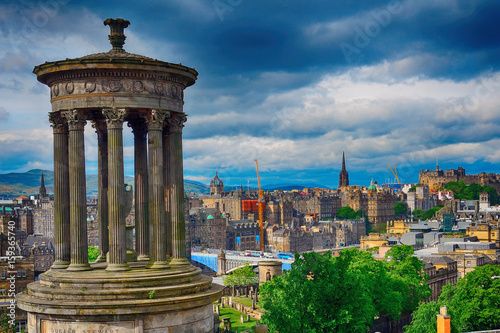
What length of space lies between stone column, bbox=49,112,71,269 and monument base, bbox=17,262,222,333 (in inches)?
33.1

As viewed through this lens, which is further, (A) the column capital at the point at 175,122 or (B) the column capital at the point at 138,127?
(B) the column capital at the point at 138,127

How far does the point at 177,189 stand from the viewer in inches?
1042

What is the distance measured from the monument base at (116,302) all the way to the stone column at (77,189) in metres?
0.83

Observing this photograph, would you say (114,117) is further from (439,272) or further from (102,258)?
(439,272)

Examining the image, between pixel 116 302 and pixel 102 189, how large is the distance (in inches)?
248

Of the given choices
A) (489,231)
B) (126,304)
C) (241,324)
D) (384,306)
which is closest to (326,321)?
(126,304)

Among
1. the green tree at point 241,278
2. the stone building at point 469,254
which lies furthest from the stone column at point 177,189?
the green tree at point 241,278

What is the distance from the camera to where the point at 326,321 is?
129 ft

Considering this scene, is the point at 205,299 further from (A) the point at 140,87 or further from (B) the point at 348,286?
(B) the point at 348,286

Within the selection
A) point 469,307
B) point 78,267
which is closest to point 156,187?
point 78,267

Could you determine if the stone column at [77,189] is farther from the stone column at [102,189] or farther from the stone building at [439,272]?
the stone building at [439,272]

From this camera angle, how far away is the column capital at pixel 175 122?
2653cm

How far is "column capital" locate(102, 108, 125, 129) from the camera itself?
81.3 ft

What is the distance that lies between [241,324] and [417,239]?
97.8 metres
